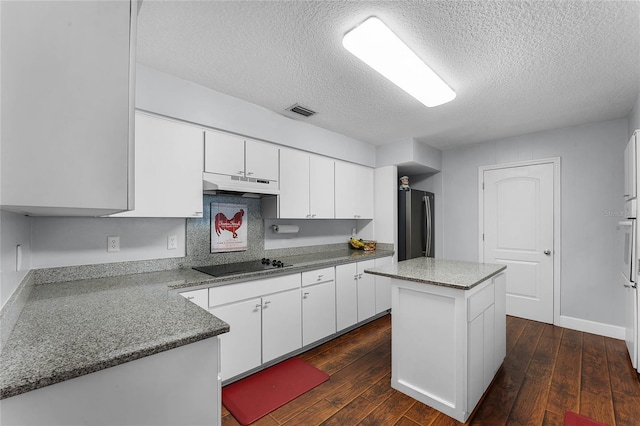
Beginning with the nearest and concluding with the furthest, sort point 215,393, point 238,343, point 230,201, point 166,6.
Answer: point 215,393 → point 166,6 → point 238,343 → point 230,201

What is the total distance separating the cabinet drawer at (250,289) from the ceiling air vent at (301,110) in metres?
1.61

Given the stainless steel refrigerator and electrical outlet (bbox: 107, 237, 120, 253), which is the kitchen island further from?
electrical outlet (bbox: 107, 237, 120, 253)

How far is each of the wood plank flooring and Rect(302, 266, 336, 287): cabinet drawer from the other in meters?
0.68

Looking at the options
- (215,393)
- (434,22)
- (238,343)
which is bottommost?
(238,343)

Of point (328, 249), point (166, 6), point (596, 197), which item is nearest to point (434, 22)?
point (166, 6)

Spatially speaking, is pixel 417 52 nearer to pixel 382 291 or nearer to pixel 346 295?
pixel 346 295

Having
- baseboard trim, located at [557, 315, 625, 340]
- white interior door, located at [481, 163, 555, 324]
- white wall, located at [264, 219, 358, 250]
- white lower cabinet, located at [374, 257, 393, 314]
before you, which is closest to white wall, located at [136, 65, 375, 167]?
white wall, located at [264, 219, 358, 250]

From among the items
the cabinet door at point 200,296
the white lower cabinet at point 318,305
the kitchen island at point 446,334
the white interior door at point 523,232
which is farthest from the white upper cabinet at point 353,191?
the cabinet door at point 200,296

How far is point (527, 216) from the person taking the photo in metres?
3.69

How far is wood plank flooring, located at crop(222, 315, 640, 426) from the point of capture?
186 cm

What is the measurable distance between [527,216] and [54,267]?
4.85m

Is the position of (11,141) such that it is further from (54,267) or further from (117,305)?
(54,267)

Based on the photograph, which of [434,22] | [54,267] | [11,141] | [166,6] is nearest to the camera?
[11,141]

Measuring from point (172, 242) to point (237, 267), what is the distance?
23.1 inches
